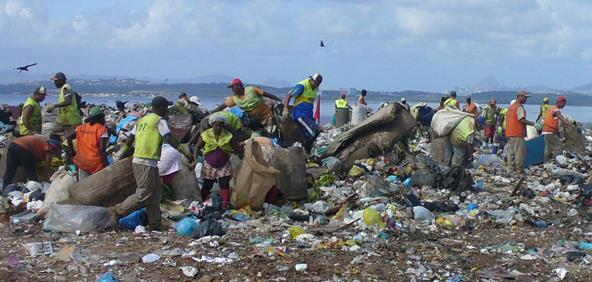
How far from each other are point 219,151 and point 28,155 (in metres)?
2.64

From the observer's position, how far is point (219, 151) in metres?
7.48

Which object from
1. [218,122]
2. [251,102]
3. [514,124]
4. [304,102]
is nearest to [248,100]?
[251,102]

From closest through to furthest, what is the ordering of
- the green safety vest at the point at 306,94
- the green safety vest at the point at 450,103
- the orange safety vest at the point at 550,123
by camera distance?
1. the green safety vest at the point at 306,94
2. the orange safety vest at the point at 550,123
3. the green safety vest at the point at 450,103

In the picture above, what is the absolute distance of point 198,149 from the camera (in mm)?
7648

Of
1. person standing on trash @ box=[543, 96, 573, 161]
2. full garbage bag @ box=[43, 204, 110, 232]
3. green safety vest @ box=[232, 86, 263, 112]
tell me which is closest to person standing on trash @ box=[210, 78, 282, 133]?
green safety vest @ box=[232, 86, 263, 112]

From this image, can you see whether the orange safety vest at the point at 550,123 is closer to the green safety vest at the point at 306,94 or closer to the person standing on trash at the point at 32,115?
the green safety vest at the point at 306,94

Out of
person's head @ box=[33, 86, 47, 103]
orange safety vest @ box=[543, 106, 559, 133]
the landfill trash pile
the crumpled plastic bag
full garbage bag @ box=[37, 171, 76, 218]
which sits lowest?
the landfill trash pile

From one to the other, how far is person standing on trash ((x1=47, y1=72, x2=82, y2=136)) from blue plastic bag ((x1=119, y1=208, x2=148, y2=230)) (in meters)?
3.34

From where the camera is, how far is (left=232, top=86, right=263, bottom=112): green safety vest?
977cm

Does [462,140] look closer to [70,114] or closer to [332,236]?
[332,236]

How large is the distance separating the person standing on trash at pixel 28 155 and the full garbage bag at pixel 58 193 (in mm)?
1314

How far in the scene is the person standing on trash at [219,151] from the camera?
7430mm

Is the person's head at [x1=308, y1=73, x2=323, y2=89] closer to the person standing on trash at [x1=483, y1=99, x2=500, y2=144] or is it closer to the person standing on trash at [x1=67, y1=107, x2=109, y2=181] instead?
the person standing on trash at [x1=67, y1=107, x2=109, y2=181]

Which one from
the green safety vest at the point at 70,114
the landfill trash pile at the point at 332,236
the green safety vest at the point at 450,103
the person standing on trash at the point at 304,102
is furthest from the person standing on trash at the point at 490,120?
the green safety vest at the point at 70,114
